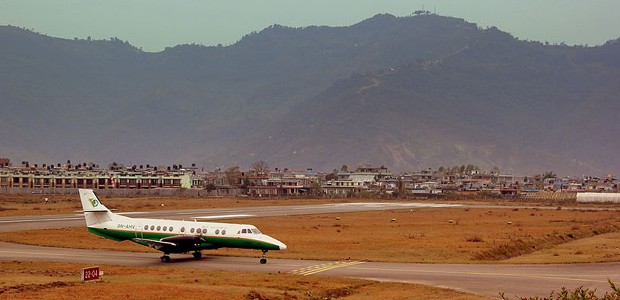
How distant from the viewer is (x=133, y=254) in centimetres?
6700

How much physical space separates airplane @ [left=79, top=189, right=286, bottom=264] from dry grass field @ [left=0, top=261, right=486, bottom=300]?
21.7 feet

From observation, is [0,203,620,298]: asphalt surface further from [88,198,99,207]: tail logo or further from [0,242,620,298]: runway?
[88,198,99,207]: tail logo

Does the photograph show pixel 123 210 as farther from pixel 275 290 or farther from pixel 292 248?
pixel 275 290

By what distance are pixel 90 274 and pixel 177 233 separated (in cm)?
→ 1630

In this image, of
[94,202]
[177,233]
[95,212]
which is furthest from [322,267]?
[94,202]

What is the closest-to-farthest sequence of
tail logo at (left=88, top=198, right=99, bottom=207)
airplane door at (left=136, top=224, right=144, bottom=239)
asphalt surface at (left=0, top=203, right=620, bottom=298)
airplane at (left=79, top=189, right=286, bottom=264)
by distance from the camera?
asphalt surface at (left=0, top=203, right=620, bottom=298)
airplane at (left=79, top=189, right=286, bottom=264)
airplane door at (left=136, top=224, right=144, bottom=239)
tail logo at (left=88, top=198, right=99, bottom=207)

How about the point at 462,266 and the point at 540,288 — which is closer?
the point at 540,288

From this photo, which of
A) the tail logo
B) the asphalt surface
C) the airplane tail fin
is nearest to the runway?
the asphalt surface

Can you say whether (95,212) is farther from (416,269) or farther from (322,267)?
(416,269)

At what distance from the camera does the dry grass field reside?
143ft

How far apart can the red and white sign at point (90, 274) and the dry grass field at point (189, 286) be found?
570mm

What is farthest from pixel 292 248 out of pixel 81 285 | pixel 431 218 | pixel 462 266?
pixel 431 218

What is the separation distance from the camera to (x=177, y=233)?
6375cm

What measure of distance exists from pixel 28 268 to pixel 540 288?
31170 millimetres
